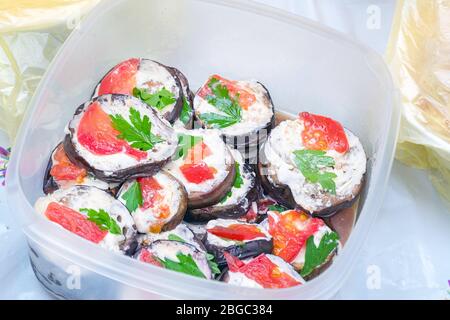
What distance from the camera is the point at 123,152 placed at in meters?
0.94

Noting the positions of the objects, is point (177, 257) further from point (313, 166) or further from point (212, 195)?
point (313, 166)

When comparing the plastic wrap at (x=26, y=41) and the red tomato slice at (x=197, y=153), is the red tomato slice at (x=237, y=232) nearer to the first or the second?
the red tomato slice at (x=197, y=153)

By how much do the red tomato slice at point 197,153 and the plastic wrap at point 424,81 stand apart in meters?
0.34

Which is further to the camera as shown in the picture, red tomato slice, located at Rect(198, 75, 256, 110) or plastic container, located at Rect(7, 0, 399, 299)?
red tomato slice, located at Rect(198, 75, 256, 110)

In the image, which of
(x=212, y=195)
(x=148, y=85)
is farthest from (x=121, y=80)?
(x=212, y=195)

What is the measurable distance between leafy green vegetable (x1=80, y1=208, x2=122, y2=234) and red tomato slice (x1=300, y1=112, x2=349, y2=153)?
346 mm

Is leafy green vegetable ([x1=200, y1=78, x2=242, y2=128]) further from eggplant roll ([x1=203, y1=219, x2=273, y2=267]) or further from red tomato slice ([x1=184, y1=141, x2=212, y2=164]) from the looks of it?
eggplant roll ([x1=203, y1=219, x2=273, y2=267])

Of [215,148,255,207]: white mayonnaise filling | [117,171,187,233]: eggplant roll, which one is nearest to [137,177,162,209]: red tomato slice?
[117,171,187,233]: eggplant roll

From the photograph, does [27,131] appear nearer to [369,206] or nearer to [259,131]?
[259,131]

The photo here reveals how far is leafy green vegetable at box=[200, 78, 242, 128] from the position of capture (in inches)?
42.6

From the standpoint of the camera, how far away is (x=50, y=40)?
3.81 feet

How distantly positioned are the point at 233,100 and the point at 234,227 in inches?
9.8

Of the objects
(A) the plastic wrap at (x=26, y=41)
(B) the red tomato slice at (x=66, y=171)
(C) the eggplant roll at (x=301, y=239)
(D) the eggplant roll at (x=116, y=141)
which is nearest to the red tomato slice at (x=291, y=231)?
(C) the eggplant roll at (x=301, y=239)

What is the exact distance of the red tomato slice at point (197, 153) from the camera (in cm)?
100
